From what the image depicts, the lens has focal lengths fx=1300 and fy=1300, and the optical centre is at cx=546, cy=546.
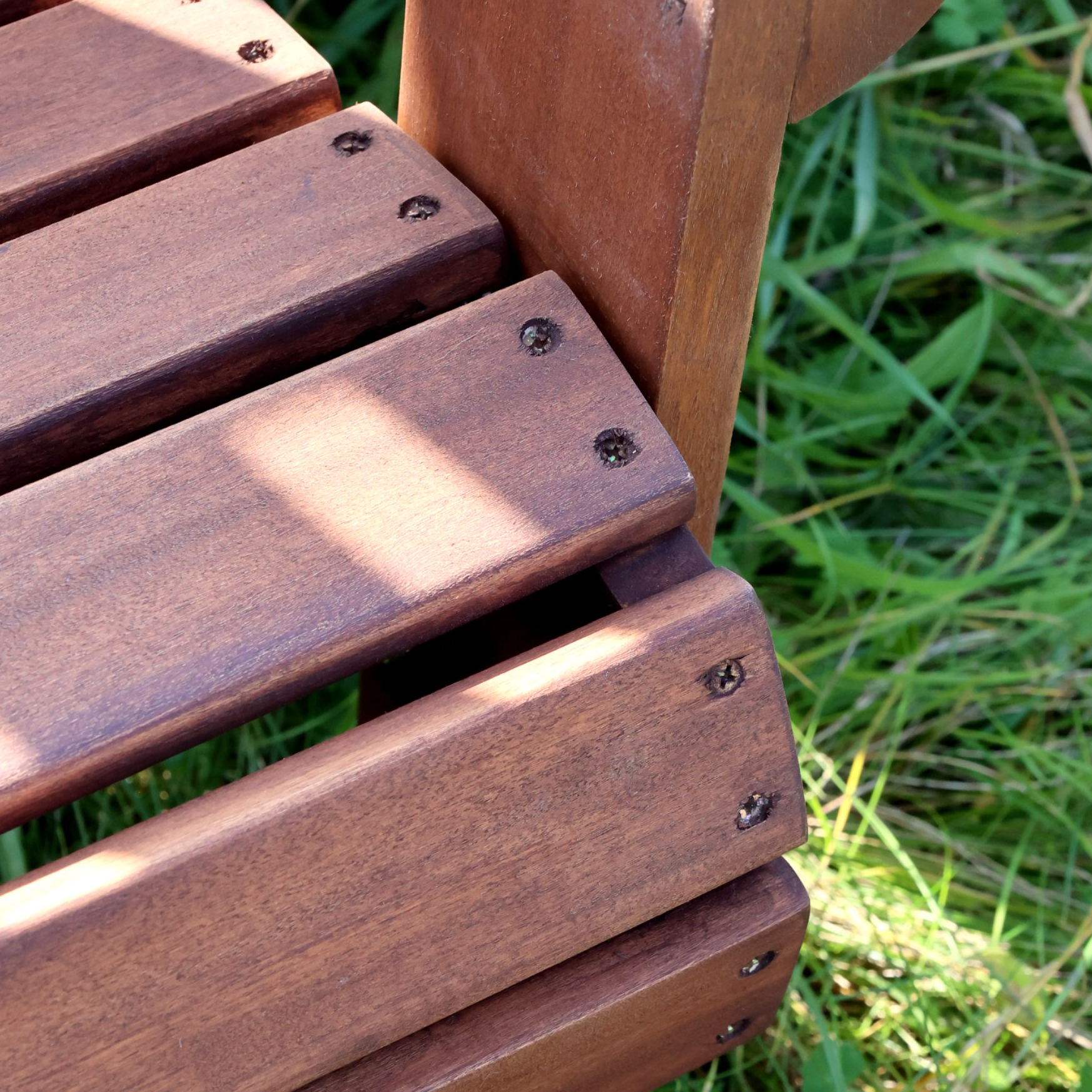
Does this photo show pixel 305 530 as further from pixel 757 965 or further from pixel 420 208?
pixel 757 965

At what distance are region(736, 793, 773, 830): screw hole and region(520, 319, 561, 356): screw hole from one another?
318mm

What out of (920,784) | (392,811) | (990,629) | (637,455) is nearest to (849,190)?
(990,629)

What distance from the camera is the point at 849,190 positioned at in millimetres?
2232

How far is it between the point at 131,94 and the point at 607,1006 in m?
0.76

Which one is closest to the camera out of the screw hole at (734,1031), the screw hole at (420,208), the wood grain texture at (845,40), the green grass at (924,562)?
the wood grain texture at (845,40)

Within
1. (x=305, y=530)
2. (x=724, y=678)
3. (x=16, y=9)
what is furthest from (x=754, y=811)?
(x=16, y=9)

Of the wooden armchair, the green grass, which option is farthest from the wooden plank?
the green grass

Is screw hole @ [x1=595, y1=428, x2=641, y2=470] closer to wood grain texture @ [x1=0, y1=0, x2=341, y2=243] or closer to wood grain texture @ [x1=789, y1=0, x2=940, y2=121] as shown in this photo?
wood grain texture @ [x1=789, y1=0, x2=940, y2=121]

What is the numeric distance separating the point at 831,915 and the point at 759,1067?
0.19 metres

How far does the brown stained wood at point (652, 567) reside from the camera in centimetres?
85

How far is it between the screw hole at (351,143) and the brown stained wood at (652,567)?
14.3 inches

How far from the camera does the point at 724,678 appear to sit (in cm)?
80

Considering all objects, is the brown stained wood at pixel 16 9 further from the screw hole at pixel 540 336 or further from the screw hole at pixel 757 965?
the screw hole at pixel 757 965

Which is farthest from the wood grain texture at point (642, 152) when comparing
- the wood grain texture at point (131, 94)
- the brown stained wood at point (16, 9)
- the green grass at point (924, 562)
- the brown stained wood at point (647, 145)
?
the green grass at point (924, 562)
